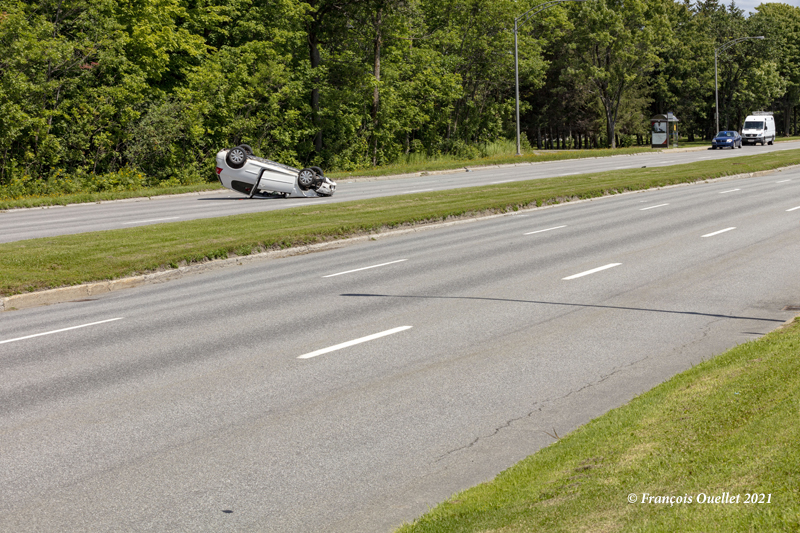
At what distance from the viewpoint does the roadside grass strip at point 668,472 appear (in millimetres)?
3754

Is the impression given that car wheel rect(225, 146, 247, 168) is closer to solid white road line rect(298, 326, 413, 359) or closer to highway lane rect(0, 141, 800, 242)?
highway lane rect(0, 141, 800, 242)

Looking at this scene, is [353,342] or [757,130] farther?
[757,130]

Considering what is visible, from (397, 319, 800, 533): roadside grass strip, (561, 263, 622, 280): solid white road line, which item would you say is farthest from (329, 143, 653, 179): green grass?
(397, 319, 800, 533): roadside grass strip

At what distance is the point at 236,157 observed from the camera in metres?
28.5

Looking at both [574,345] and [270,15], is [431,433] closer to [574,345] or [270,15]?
[574,345]

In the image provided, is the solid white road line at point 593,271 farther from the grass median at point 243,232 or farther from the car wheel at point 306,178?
the car wheel at point 306,178

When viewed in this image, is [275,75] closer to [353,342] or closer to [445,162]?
[445,162]

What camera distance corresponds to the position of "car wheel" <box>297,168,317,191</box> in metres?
29.5

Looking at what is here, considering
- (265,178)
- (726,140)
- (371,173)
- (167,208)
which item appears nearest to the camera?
(167,208)

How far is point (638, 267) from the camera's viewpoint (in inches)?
536

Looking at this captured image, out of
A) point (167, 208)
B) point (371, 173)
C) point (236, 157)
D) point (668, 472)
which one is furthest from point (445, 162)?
point (668, 472)

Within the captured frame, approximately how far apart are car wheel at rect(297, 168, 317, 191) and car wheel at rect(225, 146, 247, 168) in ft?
6.86

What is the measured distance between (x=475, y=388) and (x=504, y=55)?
2197 inches

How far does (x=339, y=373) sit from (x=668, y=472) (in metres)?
4.22
